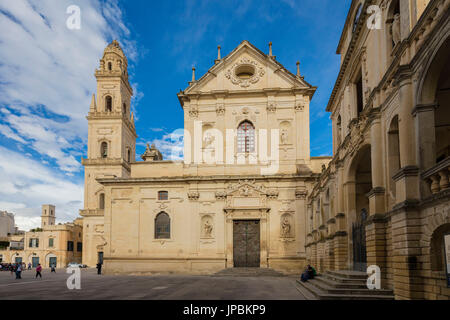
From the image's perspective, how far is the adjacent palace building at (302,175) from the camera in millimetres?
11086

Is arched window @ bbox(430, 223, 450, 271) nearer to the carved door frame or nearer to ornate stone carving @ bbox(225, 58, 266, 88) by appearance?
the carved door frame

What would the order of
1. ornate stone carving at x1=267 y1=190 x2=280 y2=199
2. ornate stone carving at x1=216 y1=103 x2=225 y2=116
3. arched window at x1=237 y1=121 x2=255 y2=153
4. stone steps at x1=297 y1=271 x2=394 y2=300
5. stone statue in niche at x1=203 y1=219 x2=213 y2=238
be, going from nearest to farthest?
stone steps at x1=297 y1=271 x2=394 y2=300 → ornate stone carving at x1=267 y1=190 x2=280 y2=199 → stone statue in niche at x1=203 y1=219 x2=213 y2=238 → arched window at x1=237 y1=121 x2=255 y2=153 → ornate stone carving at x1=216 y1=103 x2=225 y2=116

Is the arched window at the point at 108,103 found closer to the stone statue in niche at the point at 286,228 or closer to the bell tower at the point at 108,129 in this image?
the bell tower at the point at 108,129

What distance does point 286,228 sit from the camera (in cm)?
3319

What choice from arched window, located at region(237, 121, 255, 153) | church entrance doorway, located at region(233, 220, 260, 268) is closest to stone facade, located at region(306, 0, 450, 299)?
church entrance doorway, located at region(233, 220, 260, 268)

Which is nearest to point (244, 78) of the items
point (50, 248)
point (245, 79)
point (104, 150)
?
point (245, 79)

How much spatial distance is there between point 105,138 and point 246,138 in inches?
1128

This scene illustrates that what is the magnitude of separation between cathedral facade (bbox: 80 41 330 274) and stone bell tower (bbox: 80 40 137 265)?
20.2 meters

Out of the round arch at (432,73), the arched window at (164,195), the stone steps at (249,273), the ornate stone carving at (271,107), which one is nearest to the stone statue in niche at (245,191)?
the stone steps at (249,273)

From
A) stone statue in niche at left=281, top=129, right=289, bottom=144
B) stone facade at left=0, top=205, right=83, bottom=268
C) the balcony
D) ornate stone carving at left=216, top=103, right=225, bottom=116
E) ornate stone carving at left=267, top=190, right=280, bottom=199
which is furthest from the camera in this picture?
stone facade at left=0, top=205, right=83, bottom=268

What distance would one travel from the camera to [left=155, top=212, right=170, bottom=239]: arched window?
34.8 meters

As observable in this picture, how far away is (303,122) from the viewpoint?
115 ft

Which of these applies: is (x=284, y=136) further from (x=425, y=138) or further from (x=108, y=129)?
(x=108, y=129)

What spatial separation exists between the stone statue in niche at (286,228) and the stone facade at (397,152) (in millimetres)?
10100
